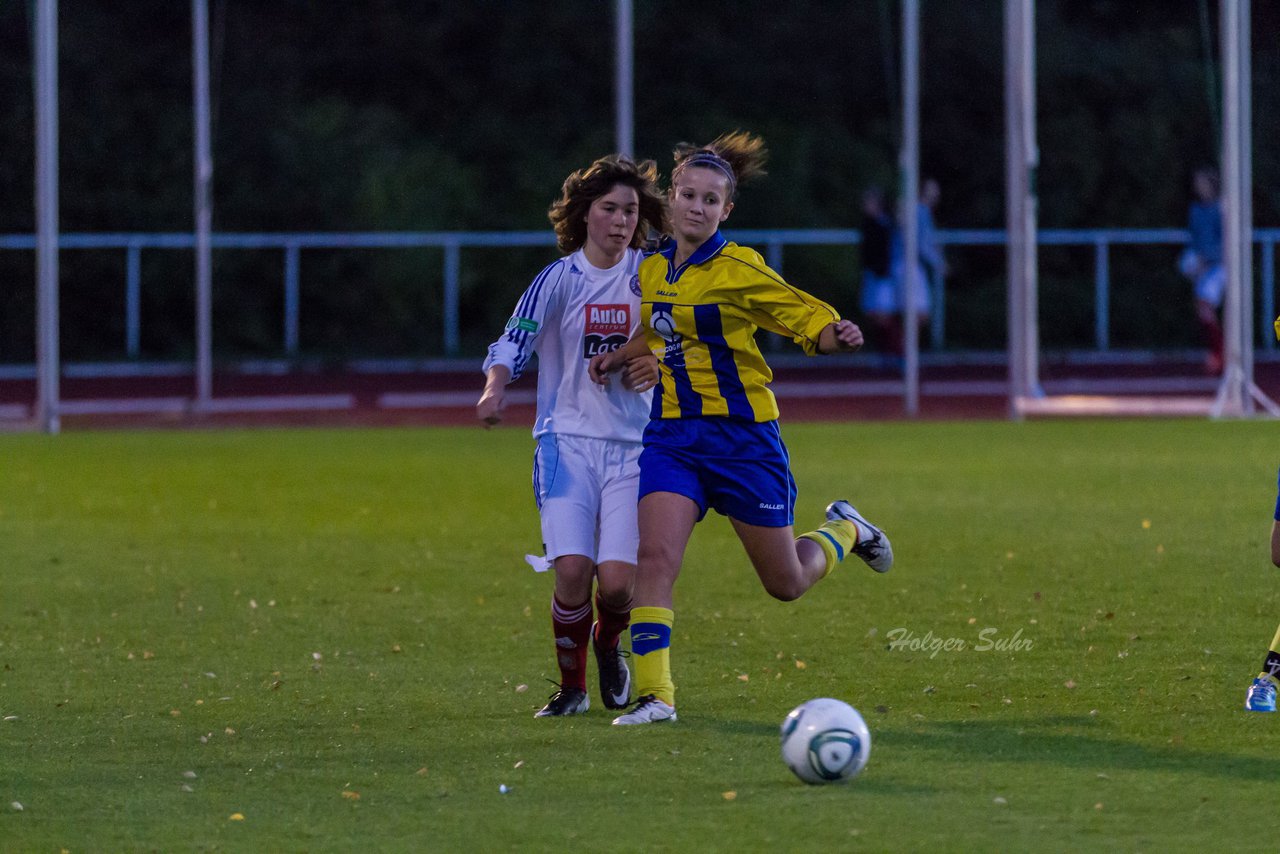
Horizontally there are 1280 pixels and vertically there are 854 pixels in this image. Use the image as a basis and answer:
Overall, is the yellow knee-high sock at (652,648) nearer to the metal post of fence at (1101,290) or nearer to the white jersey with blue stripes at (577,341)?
the white jersey with blue stripes at (577,341)

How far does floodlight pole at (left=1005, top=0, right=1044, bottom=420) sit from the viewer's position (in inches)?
816

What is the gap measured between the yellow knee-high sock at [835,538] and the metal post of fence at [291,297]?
21950 mm

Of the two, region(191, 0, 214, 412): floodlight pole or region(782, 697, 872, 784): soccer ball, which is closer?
region(782, 697, 872, 784): soccer ball

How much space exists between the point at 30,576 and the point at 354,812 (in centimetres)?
576

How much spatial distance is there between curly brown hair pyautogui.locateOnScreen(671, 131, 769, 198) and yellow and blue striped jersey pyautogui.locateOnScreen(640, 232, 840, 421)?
246 millimetres

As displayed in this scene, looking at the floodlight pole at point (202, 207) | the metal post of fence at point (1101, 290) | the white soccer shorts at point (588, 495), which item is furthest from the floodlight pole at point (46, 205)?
the metal post of fence at point (1101, 290)

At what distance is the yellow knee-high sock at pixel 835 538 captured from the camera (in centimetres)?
754

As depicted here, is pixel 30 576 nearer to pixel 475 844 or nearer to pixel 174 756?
pixel 174 756

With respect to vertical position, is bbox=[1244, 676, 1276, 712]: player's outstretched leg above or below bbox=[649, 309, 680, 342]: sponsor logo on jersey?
below

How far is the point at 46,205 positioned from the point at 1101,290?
15597 mm

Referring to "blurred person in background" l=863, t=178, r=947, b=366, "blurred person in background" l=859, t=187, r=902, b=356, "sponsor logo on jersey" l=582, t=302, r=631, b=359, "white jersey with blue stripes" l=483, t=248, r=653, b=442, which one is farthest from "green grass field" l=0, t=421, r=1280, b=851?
"blurred person in background" l=859, t=187, r=902, b=356

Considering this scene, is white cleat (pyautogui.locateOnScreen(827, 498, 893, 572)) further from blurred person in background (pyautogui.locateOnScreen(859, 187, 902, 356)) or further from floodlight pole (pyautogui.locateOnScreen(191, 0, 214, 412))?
blurred person in background (pyautogui.locateOnScreen(859, 187, 902, 356))

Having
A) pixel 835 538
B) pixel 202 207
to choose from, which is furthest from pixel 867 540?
pixel 202 207

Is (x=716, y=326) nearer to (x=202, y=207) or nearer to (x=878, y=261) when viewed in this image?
(x=202, y=207)
